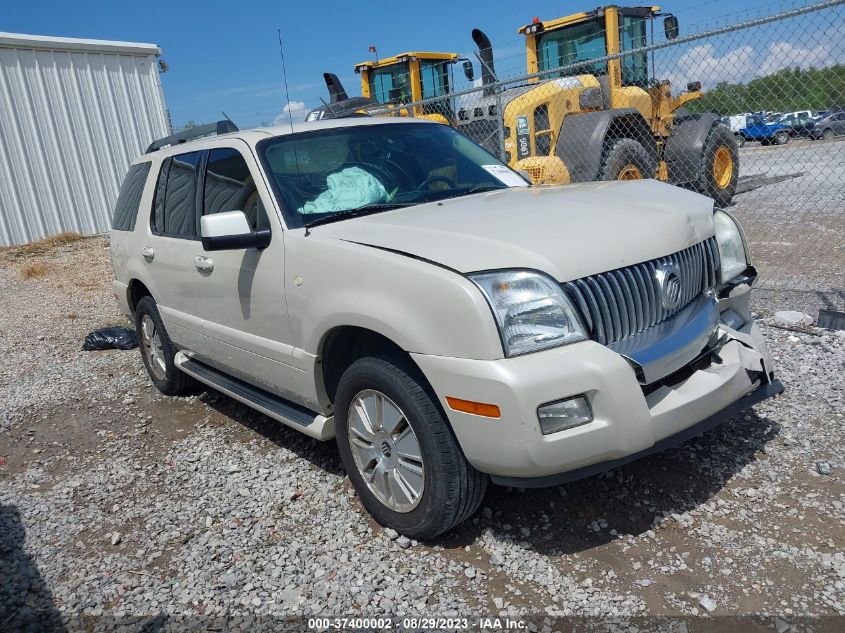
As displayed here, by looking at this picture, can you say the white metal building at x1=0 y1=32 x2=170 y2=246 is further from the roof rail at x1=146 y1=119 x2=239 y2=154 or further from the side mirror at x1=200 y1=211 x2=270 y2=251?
the side mirror at x1=200 y1=211 x2=270 y2=251

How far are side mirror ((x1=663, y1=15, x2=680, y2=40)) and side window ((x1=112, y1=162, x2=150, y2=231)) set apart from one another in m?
6.59

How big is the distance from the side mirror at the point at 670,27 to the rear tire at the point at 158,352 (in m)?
7.03

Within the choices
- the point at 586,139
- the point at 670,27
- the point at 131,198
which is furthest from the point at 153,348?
the point at 670,27

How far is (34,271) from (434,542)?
11670 millimetres

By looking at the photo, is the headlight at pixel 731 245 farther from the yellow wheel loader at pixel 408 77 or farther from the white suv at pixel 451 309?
the yellow wheel loader at pixel 408 77

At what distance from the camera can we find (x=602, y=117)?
31.0 ft

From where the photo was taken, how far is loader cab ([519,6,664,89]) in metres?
10.0

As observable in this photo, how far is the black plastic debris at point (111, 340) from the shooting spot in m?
7.26

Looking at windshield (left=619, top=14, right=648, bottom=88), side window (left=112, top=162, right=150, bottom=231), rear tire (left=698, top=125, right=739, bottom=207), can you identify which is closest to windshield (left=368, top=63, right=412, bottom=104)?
windshield (left=619, top=14, right=648, bottom=88)

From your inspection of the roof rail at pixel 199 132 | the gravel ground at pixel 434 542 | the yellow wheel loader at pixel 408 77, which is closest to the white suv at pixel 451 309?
the gravel ground at pixel 434 542

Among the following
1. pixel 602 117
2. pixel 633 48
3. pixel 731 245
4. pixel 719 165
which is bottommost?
pixel 719 165

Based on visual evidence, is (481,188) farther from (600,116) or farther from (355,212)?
(600,116)

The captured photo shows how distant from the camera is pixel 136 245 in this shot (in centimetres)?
516

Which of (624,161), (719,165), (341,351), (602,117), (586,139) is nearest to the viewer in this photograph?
(341,351)
